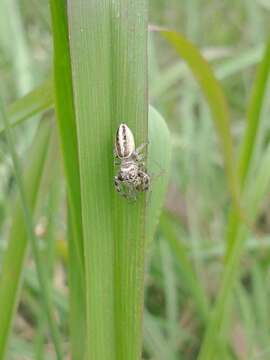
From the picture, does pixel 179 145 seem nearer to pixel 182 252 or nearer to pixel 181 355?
pixel 181 355

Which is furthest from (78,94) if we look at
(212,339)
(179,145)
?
(179,145)

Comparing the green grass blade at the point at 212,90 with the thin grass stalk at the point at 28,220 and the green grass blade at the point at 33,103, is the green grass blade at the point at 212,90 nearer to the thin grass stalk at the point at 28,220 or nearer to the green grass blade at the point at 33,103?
the green grass blade at the point at 33,103

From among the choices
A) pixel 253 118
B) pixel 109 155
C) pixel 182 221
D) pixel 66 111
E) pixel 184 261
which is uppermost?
pixel 182 221

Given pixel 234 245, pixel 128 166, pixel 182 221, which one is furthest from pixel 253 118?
pixel 182 221

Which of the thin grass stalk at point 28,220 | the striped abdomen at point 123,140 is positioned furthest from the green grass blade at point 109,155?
the thin grass stalk at point 28,220

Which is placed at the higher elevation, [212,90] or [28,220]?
[212,90]

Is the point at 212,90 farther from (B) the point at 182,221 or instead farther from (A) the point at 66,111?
(B) the point at 182,221
